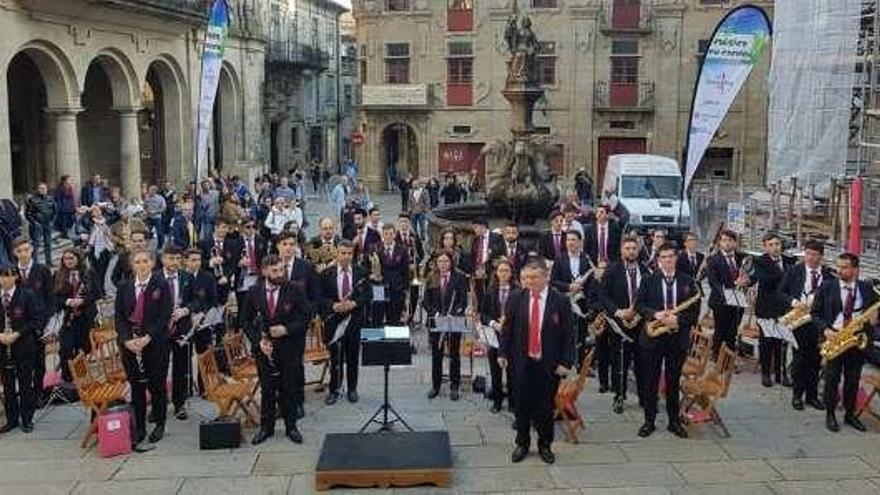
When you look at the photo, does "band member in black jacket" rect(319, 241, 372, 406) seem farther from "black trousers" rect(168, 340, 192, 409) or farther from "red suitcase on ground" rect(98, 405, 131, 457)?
"red suitcase on ground" rect(98, 405, 131, 457)

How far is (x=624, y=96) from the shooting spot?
3922 cm

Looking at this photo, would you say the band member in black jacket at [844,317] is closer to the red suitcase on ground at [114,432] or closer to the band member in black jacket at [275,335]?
the band member in black jacket at [275,335]

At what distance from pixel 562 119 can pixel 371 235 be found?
26.2 m

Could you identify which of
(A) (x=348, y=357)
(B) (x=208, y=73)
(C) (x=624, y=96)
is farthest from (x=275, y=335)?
(C) (x=624, y=96)

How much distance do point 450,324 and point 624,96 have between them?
30294 millimetres

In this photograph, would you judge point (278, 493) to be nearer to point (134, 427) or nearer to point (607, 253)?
point (134, 427)

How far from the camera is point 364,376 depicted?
12.2 meters

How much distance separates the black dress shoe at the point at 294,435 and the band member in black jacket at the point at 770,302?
226 inches

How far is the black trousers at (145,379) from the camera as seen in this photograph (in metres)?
9.47

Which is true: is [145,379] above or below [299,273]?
below

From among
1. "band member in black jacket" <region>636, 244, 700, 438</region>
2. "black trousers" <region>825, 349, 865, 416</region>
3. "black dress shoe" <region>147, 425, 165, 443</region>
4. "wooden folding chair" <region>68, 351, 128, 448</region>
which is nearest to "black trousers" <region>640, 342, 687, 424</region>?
"band member in black jacket" <region>636, 244, 700, 438</region>

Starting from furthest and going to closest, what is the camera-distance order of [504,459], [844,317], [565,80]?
[565,80] → [844,317] → [504,459]

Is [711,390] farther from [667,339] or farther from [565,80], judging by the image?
[565,80]

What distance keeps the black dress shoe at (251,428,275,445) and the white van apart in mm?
17593
